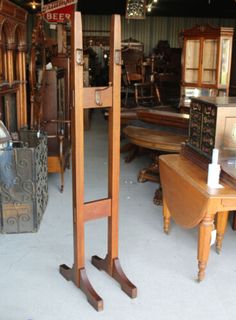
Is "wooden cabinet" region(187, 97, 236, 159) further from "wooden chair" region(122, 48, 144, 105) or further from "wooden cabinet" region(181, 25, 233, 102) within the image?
"wooden chair" region(122, 48, 144, 105)

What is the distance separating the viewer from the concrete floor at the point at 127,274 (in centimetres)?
196

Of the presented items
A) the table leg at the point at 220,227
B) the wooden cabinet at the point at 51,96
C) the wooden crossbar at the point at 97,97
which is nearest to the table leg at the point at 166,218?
the table leg at the point at 220,227

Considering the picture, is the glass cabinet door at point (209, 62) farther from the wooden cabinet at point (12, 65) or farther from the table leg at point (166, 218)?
the table leg at point (166, 218)

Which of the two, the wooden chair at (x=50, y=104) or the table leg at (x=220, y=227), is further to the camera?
the wooden chair at (x=50, y=104)

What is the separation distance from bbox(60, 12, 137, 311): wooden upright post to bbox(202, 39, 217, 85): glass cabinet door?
365 centimetres

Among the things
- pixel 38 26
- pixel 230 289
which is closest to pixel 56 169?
pixel 38 26

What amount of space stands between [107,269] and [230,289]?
70 centimetres

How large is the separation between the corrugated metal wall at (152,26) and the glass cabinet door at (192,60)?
881cm

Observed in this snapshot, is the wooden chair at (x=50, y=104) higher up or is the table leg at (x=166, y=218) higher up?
the wooden chair at (x=50, y=104)

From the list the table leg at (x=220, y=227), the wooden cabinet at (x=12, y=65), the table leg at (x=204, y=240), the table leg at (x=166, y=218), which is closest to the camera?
the table leg at (x=204, y=240)

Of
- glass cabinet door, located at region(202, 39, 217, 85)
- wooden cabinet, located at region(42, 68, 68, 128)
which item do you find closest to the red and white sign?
wooden cabinet, located at region(42, 68, 68, 128)

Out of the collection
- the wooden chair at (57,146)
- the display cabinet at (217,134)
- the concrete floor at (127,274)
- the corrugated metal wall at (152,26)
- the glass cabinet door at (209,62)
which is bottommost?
the concrete floor at (127,274)

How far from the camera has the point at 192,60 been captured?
5.52 meters

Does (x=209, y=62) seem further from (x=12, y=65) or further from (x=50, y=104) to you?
(x=12, y=65)
